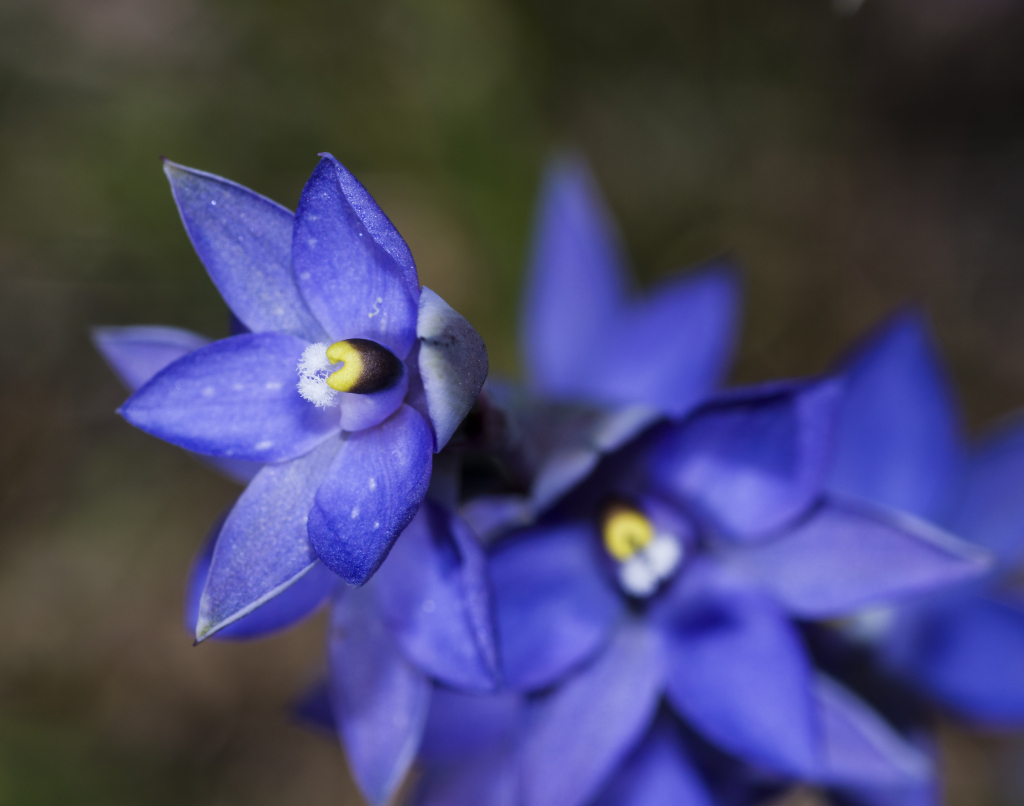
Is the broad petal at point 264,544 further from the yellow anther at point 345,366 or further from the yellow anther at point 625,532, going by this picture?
the yellow anther at point 625,532

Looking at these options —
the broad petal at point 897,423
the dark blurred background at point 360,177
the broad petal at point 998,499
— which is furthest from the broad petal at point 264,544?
the dark blurred background at point 360,177

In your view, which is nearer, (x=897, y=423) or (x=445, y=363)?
(x=445, y=363)

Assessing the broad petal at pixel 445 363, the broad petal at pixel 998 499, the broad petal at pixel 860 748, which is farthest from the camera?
the broad petal at pixel 998 499

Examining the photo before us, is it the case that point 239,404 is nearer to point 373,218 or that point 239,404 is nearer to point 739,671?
point 373,218

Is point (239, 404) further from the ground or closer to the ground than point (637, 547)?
further from the ground

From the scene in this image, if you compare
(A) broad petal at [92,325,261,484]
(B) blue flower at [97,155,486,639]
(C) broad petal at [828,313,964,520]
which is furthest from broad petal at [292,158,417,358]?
Result: (C) broad petal at [828,313,964,520]

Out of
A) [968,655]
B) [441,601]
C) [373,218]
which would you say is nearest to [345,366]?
[373,218]

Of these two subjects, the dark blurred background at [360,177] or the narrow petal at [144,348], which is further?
the dark blurred background at [360,177]
